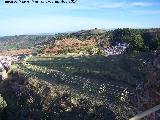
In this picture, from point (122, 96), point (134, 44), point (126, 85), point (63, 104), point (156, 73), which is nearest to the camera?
point (156, 73)

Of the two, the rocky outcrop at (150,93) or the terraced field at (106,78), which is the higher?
the rocky outcrop at (150,93)

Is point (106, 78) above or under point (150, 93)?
under

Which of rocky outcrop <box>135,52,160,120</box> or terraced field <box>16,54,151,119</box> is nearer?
rocky outcrop <box>135,52,160,120</box>

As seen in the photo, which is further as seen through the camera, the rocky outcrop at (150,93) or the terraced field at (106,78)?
the terraced field at (106,78)

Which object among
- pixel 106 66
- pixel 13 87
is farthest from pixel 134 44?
pixel 13 87

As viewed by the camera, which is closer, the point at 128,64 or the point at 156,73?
the point at 156,73

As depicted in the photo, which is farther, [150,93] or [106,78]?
[106,78]

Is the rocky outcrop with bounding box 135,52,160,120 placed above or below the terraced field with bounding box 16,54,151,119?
above

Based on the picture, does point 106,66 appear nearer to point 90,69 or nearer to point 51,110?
point 90,69
